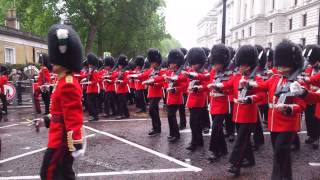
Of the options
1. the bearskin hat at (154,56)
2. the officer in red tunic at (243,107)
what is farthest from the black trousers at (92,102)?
the officer in red tunic at (243,107)

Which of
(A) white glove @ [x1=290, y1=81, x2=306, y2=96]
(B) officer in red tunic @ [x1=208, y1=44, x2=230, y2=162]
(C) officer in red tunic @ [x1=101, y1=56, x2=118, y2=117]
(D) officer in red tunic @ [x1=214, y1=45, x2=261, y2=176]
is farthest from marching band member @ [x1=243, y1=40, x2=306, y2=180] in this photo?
(C) officer in red tunic @ [x1=101, y1=56, x2=118, y2=117]

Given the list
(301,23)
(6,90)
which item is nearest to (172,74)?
(6,90)

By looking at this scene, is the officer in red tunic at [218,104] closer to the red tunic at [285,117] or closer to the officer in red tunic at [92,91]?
the red tunic at [285,117]

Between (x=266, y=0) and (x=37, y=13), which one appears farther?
(x=266, y=0)

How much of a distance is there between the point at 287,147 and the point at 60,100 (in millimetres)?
2713

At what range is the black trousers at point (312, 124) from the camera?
7507 mm

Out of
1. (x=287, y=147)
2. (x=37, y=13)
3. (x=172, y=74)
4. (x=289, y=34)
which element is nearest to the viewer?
(x=287, y=147)

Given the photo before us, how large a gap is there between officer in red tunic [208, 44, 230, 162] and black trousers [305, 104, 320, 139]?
203 centimetres

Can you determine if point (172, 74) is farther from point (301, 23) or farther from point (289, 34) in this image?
point (289, 34)

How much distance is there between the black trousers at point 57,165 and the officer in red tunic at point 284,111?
8.04ft

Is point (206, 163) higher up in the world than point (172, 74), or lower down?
lower down

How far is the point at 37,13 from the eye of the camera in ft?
97.9

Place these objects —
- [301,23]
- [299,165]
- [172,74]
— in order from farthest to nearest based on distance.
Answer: [301,23]
[172,74]
[299,165]

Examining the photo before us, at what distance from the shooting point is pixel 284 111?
4789 millimetres
